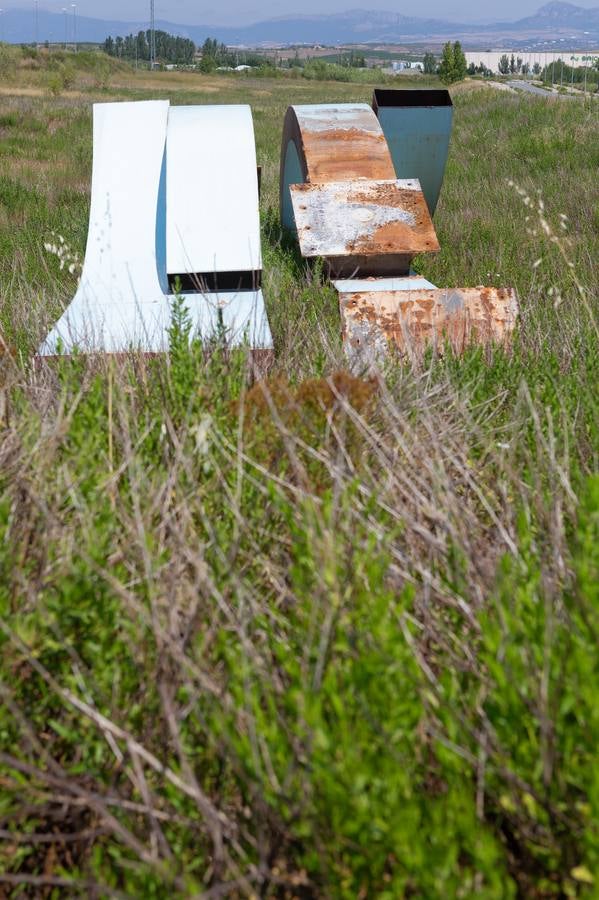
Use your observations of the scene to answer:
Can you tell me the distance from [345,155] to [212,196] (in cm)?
137

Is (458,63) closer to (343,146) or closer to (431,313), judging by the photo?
(343,146)

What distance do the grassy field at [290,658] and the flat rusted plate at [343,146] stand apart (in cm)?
335

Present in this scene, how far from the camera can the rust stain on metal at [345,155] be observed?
18.9 feet

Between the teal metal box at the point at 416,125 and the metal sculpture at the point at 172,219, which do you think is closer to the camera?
the metal sculpture at the point at 172,219

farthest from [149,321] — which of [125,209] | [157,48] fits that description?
[157,48]

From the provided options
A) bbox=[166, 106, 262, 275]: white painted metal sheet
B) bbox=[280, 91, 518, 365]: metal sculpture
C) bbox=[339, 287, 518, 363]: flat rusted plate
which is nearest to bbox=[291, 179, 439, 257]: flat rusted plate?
bbox=[280, 91, 518, 365]: metal sculpture

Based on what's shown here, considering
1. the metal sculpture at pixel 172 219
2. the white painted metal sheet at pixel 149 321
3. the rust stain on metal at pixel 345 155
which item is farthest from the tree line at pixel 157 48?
the white painted metal sheet at pixel 149 321

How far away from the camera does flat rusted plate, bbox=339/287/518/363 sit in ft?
13.6

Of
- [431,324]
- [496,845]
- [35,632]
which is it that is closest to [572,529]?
[496,845]

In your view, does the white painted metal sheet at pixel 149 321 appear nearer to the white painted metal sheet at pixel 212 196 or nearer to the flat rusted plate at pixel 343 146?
the white painted metal sheet at pixel 212 196

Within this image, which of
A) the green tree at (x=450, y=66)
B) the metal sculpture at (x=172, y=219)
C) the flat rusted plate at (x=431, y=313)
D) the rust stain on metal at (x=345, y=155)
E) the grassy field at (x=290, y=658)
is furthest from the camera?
the green tree at (x=450, y=66)

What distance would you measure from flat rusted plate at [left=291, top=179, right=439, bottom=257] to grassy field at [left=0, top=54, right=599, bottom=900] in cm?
261

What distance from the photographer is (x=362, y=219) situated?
17.5ft

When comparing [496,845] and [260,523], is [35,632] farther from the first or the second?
[496,845]
